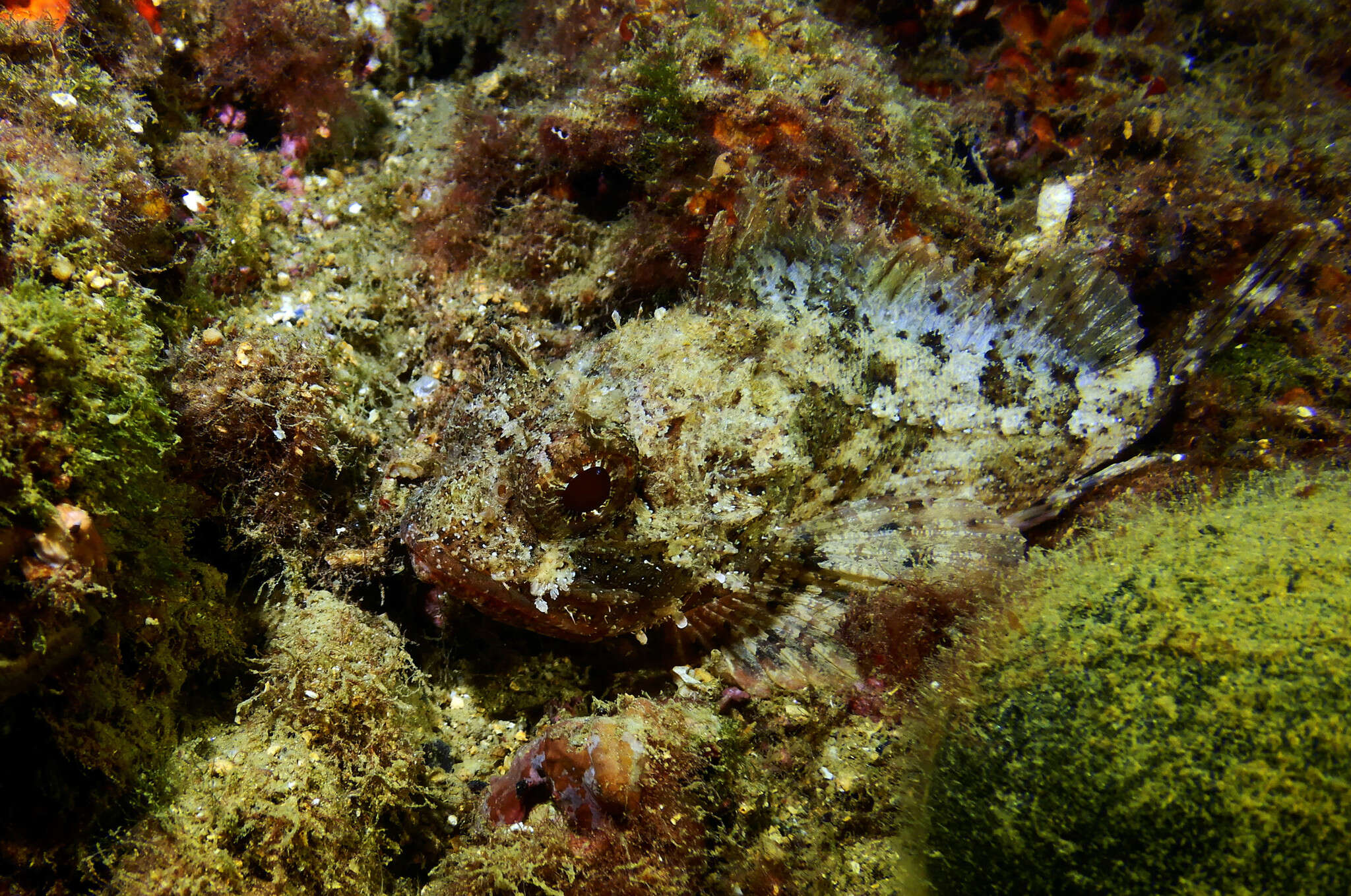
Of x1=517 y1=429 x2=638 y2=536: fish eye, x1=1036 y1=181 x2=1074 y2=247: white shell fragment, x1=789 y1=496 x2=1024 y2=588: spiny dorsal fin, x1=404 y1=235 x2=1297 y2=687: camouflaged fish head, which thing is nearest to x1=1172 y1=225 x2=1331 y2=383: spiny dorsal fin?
x1=404 y1=235 x2=1297 y2=687: camouflaged fish head

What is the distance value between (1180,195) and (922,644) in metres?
2.91

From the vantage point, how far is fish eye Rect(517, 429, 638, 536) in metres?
2.76

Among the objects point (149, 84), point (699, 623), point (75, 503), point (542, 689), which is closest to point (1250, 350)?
point (699, 623)

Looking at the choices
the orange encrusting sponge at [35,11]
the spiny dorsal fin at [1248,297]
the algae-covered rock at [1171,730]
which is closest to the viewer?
the algae-covered rock at [1171,730]

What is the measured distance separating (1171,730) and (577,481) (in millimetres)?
2211

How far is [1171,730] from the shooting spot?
182cm

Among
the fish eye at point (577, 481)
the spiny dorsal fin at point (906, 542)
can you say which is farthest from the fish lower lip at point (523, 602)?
the spiny dorsal fin at point (906, 542)

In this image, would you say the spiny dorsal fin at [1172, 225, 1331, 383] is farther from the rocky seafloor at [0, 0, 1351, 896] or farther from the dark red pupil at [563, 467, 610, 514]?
the dark red pupil at [563, 467, 610, 514]

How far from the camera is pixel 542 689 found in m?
3.25

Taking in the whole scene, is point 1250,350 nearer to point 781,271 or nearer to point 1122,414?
point 1122,414

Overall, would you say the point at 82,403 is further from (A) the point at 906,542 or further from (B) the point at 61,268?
(A) the point at 906,542

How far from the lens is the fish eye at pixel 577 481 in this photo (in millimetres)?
2760

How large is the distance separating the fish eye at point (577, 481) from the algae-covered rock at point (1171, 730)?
1.63 m

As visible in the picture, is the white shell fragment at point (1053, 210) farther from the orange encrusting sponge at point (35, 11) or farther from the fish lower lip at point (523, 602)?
the orange encrusting sponge at point (35, 11)
